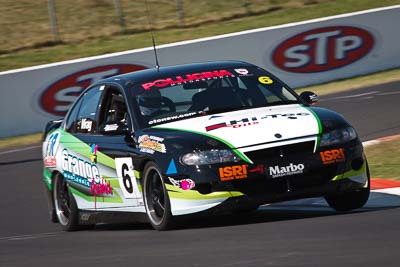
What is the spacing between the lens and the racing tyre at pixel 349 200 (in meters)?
8.83

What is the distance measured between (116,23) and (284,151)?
19430 mm

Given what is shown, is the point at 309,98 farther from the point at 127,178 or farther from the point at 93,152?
the point at 93,152

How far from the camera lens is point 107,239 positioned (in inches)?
348

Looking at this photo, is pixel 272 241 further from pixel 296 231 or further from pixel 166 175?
pixel 166 175

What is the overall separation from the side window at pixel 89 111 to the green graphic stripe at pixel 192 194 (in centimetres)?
176

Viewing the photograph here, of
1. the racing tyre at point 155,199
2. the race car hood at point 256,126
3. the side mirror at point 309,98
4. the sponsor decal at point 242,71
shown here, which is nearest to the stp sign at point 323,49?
the sponsor decal at point 242,71

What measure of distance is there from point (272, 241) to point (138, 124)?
2.32m

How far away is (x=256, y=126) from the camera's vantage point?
8484 millimetres

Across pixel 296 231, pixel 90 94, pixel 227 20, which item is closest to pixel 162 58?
pixel 227 20

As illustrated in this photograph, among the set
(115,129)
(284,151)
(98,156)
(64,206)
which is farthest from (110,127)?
(64,206)

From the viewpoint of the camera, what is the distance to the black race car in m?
8.30

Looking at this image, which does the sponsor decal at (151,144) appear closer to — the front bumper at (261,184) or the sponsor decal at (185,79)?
the front bumper at (261,184)

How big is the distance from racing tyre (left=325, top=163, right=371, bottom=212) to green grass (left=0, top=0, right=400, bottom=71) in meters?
16.7

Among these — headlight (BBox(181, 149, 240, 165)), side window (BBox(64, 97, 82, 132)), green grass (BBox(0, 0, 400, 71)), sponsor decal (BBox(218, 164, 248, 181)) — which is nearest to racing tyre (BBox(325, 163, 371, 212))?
sponsor decal (BBox(218, 164, 248, 181))
